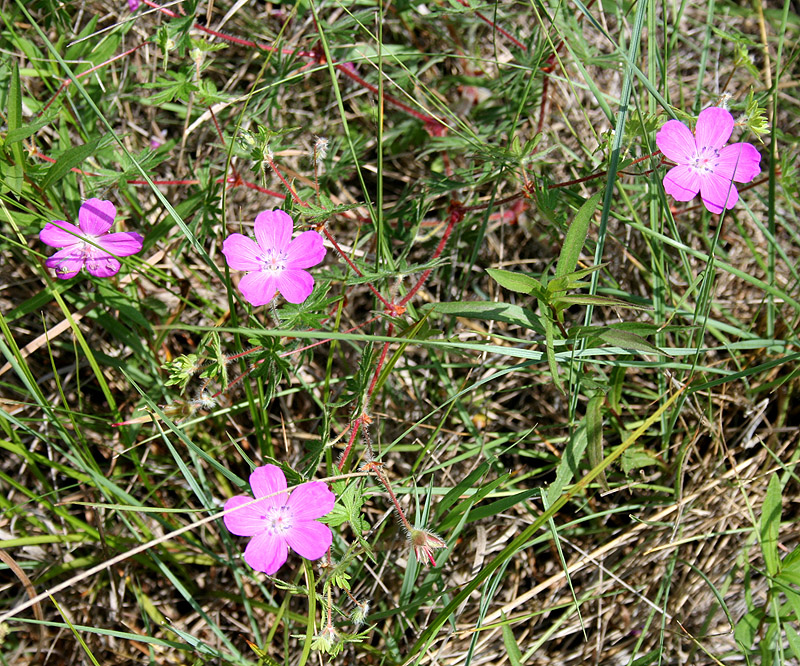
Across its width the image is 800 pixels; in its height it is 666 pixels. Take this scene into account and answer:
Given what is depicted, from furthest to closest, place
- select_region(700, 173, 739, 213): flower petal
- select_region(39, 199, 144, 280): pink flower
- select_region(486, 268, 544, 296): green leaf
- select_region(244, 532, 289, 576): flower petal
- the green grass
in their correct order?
select_region(39, 199, 144, 280): pink flower < the green grass < select_region(700, 173, 739, 213): flower petal < select_region(486, 268, 544, 296): green leaf < select_region(244, 532, 289, 576): flower petal

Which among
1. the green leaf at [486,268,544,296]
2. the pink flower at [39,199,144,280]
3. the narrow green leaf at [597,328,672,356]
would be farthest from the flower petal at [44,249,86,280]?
the narrow green leaf at [597,328,672,356]

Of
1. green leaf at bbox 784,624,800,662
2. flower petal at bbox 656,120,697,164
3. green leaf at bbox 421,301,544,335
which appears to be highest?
flower petal at bbox 656,120,697,164

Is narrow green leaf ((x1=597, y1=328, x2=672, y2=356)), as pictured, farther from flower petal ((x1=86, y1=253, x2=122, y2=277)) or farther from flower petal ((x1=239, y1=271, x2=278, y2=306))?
flower petal ((x1=86, y1=253, x2=122, y2=277))

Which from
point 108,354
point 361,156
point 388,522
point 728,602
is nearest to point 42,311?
point 108,354

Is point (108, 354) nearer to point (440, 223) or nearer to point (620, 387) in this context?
point (440, 223)

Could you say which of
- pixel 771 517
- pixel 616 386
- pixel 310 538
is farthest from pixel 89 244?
pixel 771 517

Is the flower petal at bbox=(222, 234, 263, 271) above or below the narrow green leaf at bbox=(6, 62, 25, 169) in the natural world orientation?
below

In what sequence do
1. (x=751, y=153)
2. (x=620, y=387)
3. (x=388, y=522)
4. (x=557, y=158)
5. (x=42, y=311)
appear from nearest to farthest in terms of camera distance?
(x=751, y=153) → (x=620, y=387) → (x=388, y=522) → (x=42, y=311) → (x=557, y=158)

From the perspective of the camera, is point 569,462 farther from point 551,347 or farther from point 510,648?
point 510,648
